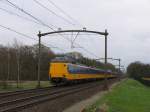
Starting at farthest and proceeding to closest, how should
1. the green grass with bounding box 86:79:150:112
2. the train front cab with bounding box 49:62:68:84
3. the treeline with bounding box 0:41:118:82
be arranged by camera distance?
the treeline with bounding box 0:41:118:82 → the train front cab with bounding box 49:62:68:84 → the green grass with bounding box 86:79:150:112

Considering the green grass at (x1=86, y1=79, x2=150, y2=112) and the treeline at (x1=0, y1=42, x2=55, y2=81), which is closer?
the green grass at (x1=86, y1=79, x2=150, y2=112)

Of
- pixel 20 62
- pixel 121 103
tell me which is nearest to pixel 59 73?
pixel 121 103

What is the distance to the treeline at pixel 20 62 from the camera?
60.9 m

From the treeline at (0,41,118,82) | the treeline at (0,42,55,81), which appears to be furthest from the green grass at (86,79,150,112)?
→ the treeline at (0,42,55,81)

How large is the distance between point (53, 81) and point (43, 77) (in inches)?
1098

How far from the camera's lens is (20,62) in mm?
70875

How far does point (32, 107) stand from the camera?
59.2 feet

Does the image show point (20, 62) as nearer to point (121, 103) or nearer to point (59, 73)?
point (59, 73)

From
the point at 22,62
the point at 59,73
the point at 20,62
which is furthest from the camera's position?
the point at 22,62

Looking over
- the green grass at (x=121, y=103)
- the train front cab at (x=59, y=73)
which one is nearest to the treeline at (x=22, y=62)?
the train front cab at (x=59, y=73)

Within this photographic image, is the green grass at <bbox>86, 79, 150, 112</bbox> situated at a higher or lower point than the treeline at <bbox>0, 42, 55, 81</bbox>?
lower

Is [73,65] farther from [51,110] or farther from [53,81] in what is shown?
[51,110]

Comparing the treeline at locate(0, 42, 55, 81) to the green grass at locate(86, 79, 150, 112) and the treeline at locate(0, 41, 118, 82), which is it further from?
the green grass at locate(86, 79, 150, 112)

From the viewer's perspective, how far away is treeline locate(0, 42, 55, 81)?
60906 millimetres
